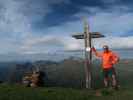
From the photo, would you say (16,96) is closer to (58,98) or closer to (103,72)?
(58,98)

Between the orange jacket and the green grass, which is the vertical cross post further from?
the green grass

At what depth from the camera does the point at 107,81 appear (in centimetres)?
2636

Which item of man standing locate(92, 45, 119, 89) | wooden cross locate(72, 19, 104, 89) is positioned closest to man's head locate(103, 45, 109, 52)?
man standing locate(92, 45, 119, 89)

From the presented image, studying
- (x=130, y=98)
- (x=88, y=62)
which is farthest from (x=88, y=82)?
(x=130, y=98)

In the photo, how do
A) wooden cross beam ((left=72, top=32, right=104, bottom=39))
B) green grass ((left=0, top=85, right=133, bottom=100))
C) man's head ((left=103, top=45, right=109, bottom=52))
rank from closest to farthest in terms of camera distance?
green grass ((left=0, top=85, right=133, bottom=100)) < man's head ((left=103, top=45, right=109, bottom=52)) < wooden cross beam ((left=72, top=32, right=104, bottom=39))

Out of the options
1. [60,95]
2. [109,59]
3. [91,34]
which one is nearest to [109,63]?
[109,59]

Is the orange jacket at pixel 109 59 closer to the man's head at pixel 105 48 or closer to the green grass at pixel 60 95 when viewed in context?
the man's head at pixel 105 48

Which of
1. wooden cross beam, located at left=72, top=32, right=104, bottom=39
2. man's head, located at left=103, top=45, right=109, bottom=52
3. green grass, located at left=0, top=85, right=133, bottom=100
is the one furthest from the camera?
wooden cross beam, located at left=72, top=32, right=104, bottom=39

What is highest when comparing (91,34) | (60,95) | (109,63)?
(91,34)

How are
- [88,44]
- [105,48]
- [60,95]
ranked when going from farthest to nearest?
[88,44], [105,48], [60,95]

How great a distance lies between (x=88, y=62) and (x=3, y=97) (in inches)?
406

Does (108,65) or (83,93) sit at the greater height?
(108,65)

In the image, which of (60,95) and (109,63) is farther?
(109,63)

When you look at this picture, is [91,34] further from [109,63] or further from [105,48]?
[109,63]
